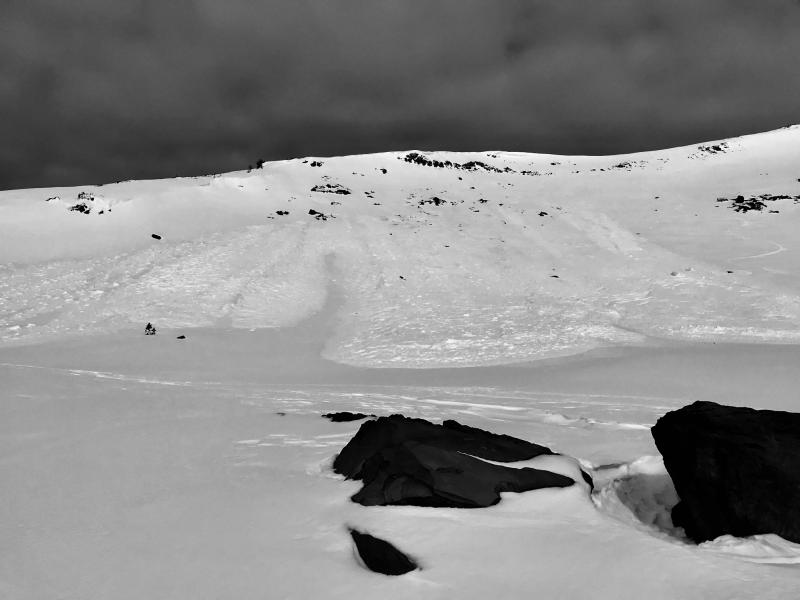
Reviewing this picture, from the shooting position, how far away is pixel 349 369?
1273 centimetres

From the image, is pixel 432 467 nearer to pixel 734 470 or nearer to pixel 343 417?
pixel 734 470

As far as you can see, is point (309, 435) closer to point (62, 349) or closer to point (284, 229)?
point (62, 349)

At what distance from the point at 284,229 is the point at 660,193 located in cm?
2817

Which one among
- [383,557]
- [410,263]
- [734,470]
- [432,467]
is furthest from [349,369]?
[410,263]

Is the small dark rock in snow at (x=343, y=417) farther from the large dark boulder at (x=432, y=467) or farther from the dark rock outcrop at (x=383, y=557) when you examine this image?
the dark rock outcrop at (x=383, y=557)

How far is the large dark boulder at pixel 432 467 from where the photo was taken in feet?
13.9

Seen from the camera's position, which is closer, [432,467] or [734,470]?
[734,470]

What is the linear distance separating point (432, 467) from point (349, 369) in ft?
→ 27.6

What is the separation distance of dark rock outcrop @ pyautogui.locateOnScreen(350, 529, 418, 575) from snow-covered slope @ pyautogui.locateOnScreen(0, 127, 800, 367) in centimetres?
936

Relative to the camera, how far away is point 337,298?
61.4 ft

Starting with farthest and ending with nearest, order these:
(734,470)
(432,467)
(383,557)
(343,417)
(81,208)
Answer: (81,208) → (343,417) → (432,467) → (734,470) → (383,557)

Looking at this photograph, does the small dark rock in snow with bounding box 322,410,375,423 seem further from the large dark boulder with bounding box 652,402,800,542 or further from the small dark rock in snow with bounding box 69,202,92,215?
the small dark rock in snow with bounding box 69,202,92,215

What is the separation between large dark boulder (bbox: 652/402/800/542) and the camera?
3.80m

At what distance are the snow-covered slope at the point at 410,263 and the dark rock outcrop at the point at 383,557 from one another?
9.36 meters
